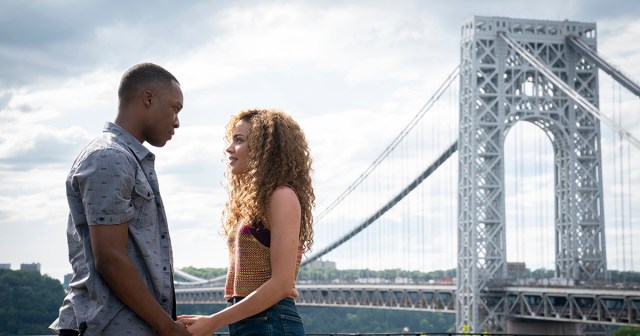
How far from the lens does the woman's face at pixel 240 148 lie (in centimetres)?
360

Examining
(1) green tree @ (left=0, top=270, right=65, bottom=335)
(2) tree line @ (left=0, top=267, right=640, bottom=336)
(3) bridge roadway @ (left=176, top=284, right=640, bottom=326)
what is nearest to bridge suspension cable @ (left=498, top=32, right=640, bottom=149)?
(3) bridge roadway @ (left=176, top=284, right=640, bottom=326)

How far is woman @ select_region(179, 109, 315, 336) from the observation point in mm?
3393

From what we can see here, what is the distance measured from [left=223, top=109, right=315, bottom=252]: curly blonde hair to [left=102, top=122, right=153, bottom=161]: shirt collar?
1.64 feet

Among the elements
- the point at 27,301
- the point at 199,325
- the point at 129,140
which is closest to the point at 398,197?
the point at 27,301

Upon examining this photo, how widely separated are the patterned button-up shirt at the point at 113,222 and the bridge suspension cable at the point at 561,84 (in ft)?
104

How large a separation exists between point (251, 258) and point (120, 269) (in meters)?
0.66

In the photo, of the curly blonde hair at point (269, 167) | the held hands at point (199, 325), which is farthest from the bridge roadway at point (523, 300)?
the held hands at point (199, 325)

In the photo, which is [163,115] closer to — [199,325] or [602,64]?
[199,325]

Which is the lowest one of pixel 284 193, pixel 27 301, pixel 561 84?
pixel 27 301

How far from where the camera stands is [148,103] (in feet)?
10.4

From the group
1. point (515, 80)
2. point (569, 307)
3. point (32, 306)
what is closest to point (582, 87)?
point (515, 80)

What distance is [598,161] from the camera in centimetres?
3703

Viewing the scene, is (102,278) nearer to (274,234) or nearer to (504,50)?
(274,234)

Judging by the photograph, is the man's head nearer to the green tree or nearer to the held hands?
the held hands
